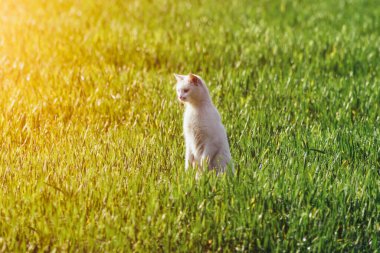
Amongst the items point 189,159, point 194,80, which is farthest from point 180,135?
point 194,80

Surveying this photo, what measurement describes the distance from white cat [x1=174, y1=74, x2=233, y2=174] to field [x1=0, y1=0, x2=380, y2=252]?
0.14 metres

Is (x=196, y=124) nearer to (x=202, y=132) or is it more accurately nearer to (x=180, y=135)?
(x=202, y=132)

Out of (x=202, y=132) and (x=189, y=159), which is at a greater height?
(x=202, y=132)

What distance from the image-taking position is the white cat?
5340mm

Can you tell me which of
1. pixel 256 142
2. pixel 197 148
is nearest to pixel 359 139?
pixel 256 142

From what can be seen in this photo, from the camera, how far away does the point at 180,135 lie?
652cm

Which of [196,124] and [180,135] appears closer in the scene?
[196,124]

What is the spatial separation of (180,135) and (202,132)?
1.18m

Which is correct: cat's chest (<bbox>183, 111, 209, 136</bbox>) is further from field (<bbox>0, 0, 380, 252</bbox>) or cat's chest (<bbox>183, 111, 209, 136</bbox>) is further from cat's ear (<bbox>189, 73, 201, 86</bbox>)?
field (<bbox>0, 0, 380, 252</bbox>)

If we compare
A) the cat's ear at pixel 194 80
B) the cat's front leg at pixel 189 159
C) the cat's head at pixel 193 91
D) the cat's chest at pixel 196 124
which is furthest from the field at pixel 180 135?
the cat's ear at pixel 194 80

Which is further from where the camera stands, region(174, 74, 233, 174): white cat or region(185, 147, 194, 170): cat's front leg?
region(185, 147, 194, 170): cat's front leg

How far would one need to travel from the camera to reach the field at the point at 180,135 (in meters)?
4.79

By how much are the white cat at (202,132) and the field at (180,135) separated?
14 cm

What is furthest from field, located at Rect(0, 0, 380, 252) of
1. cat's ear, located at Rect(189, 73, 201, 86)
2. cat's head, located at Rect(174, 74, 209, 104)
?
cat's ear, located at Rect(189, 73, 201, 86)
